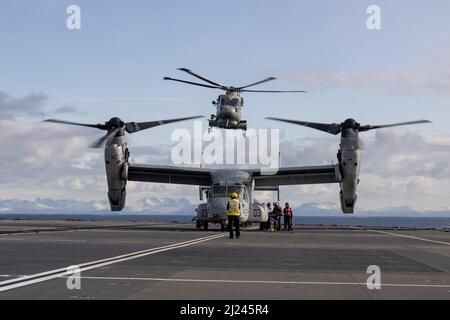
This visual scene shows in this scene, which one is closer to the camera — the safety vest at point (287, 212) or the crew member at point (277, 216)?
the safety vest at point (287, 212)

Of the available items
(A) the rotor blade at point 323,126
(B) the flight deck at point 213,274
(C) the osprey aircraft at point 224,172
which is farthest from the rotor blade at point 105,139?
(B) the flight deck at point 213,274

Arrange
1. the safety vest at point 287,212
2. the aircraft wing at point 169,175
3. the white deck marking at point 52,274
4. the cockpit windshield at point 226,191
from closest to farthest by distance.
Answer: the white deck marking at point 52,274, the cockpit windshield at point 226,191, the safety vest at point 287,212, the aircraft wing at point 169,175

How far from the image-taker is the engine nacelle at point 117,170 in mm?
42781

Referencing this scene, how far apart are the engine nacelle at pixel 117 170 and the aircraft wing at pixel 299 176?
942cm

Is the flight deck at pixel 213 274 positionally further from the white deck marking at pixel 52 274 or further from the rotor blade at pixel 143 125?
the rotor blade at pixel 143 125

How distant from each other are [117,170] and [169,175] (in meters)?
7.61

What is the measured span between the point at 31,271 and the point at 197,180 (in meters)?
38.1

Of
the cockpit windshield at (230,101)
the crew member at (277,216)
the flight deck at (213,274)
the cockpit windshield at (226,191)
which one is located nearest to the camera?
the flight deck at (213,274)

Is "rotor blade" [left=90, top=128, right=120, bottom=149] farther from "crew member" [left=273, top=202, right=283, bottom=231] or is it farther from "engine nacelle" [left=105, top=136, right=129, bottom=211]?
"crew member" [left=273, top=202, right=283, bottom=231]

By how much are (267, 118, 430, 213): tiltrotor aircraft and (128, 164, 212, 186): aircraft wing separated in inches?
290

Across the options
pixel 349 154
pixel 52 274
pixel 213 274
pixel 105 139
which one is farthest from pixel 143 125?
pixel 52 274

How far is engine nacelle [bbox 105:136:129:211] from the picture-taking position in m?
42.8

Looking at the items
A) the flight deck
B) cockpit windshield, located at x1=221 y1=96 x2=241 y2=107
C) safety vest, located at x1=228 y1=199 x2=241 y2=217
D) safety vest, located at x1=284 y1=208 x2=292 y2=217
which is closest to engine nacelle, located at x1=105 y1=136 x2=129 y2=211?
cockpit windshield, located at x1=221 y1=96 x2=241 y2=107
